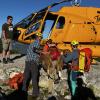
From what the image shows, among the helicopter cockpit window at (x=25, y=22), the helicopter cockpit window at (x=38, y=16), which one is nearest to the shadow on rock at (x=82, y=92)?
the helicopter cockpit window at (x=38, y=16)

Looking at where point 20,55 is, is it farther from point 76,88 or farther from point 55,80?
point 76,88

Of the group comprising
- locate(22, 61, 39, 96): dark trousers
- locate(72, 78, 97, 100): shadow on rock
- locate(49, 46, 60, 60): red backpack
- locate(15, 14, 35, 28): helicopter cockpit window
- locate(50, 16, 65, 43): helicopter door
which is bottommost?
locate(72, 78, 97, 100): shadow on rock

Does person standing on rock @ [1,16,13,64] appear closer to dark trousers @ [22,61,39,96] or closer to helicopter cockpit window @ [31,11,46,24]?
helicopter cockpit window @ [31,11,46,24]

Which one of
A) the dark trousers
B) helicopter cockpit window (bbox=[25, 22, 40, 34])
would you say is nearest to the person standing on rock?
helicopter cockpit window (bbox=[25, 22, 40, 34])

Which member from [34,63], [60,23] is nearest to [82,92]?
[34,63]

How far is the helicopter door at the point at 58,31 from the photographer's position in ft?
64.3

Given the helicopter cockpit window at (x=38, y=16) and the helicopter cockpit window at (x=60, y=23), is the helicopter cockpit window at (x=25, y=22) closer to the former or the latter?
the helicopter cockpit window at (x=38, y=16)

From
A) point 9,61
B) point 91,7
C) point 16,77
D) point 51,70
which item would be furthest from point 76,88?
point 91,7

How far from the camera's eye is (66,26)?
1977 cm

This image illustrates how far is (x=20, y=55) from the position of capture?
854 inches

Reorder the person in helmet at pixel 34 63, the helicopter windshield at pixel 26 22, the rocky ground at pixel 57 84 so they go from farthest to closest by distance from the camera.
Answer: the helicopter windshield at pixel 26 22 → the rocky ground at pixel 57 84 → the person in helmet at pixel 34 63

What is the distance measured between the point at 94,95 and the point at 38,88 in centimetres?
233

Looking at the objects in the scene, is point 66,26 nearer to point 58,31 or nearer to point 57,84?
point 58,31

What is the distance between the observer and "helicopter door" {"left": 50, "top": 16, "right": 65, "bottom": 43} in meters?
19.6
